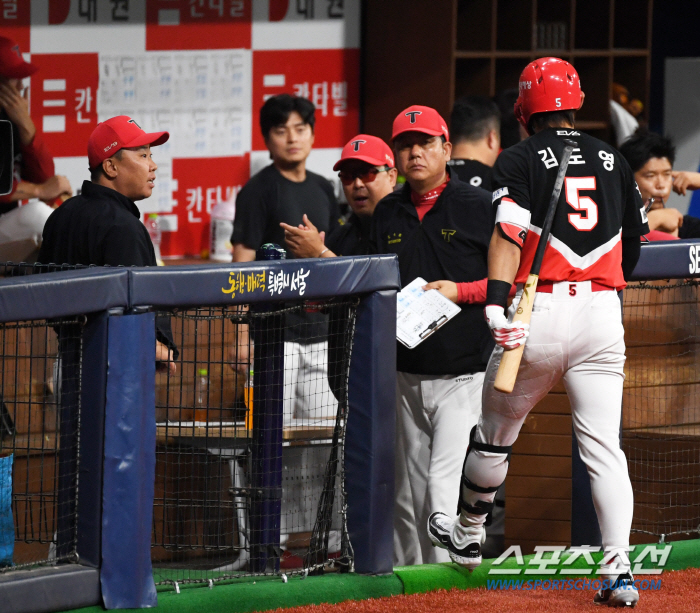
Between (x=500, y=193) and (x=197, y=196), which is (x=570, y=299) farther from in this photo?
(x=197, y=196)

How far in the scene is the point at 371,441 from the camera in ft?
10.9

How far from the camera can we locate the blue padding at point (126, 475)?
2.88 m

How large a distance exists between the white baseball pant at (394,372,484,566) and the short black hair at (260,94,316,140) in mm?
1791

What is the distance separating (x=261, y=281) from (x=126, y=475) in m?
0.65

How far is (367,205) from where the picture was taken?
4.20 meters

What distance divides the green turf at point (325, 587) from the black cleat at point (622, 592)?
0.37 metres

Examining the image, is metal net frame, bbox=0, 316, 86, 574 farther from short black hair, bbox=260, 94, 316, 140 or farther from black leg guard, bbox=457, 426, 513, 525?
short black hair, bbox=260, 94, 316, 140

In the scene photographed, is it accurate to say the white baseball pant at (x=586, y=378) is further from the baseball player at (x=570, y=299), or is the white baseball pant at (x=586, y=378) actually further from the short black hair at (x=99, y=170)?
the short black hair at (x=99, y=170)

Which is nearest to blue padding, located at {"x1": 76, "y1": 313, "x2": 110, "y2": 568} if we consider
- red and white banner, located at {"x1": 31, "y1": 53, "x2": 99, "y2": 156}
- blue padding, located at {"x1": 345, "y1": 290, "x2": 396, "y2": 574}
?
blue padding, located at {"x1": 345, "y1": 290, "x2": 396, "y2": 574}

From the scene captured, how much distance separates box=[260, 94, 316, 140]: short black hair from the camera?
519 centimetres

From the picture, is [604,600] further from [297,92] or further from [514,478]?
[297,92]

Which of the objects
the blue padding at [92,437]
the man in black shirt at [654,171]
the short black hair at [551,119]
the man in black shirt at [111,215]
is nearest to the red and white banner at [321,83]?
the man in black shirt at [654,171]

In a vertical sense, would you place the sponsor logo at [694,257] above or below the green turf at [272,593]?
above

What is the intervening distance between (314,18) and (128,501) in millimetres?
4164
